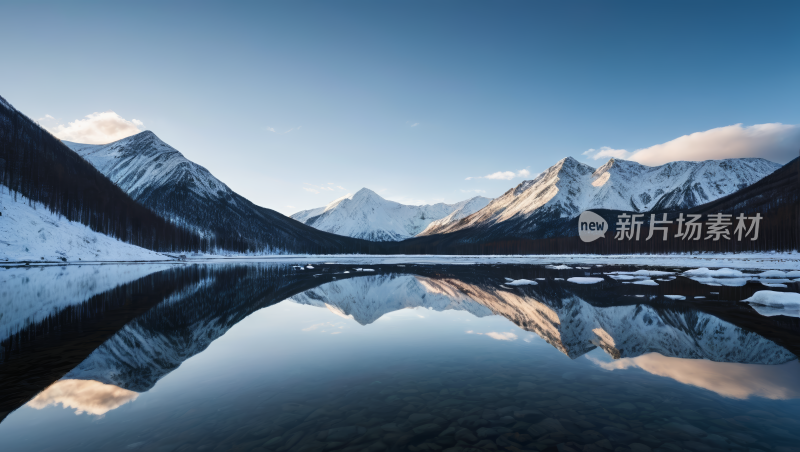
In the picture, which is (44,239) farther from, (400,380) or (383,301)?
(400,380)

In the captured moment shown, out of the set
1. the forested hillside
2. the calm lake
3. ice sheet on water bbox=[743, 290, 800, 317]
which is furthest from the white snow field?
ice sheet on water bbox=[743, 290, 800, 317]

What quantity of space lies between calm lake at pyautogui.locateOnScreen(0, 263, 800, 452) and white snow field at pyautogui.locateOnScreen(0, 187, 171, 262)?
78255 millimetres

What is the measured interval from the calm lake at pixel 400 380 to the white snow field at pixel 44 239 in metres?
78.3

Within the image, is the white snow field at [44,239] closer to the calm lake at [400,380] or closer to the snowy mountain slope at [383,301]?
the calm lake at [400,380]

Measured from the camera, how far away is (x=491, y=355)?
15391mm

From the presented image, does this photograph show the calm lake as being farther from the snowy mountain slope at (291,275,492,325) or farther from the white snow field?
the white snow field

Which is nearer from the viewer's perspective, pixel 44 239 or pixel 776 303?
pixel 776 303

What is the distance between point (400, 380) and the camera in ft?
40.2

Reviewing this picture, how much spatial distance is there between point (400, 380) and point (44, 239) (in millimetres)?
115565

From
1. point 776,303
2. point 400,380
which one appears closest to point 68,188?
point 400,380

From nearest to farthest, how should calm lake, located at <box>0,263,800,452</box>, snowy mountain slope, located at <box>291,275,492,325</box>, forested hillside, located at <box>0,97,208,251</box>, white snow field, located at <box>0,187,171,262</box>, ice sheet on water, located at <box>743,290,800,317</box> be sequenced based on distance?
1. calm lake, located at <box>0,263,800,452</box>
2. ice sheet on water, located at <box>743,290,800,317</box>
3. snowy mountain slope, located at <box>291,275,492,325</box>
4. white snow field, located at <box>0,187,171,262</box>
5. forested hillside, located at <box>0,97,208,251</box>

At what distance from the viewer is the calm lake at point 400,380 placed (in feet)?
27.1

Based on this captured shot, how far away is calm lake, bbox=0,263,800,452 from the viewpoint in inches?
325

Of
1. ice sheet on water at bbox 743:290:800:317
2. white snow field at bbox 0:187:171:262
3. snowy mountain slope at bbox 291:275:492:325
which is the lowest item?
snowy mountain slope at bbox 291:275:492:325
